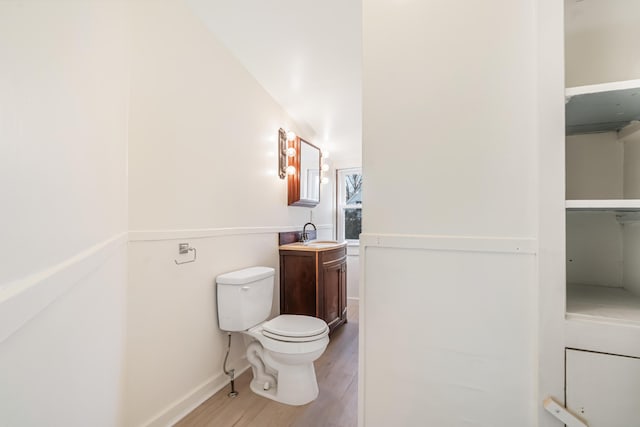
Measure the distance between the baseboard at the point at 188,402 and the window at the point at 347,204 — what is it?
2.67 metres

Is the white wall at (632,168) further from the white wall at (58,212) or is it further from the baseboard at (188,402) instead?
the baseboard at (188,402)

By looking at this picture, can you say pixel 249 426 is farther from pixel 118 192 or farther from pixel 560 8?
pixel 560 8

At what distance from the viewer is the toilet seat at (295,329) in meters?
1.82

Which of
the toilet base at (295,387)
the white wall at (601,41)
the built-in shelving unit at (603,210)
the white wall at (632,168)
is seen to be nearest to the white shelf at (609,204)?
the built-in shelving unit at (603,210)

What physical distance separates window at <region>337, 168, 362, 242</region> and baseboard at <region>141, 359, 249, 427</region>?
267 centimetres

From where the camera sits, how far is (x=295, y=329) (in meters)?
1.94

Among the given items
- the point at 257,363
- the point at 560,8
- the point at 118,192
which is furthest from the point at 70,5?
the point at 257,363

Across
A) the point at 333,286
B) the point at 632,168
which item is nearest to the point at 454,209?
the point at 632,168

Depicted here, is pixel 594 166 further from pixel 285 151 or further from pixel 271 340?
pixel 285 151

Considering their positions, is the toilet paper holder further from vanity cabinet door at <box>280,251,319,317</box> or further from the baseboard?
vanity cabinet door at <box>280,251,319,317</box>

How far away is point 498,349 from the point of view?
893 mm

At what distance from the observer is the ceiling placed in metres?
1.68

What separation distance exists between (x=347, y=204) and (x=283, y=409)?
2961 mm

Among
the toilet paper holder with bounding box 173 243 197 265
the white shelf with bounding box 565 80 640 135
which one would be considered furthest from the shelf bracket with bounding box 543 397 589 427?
the toilet paper holder with bounding box 173 243 197 265
